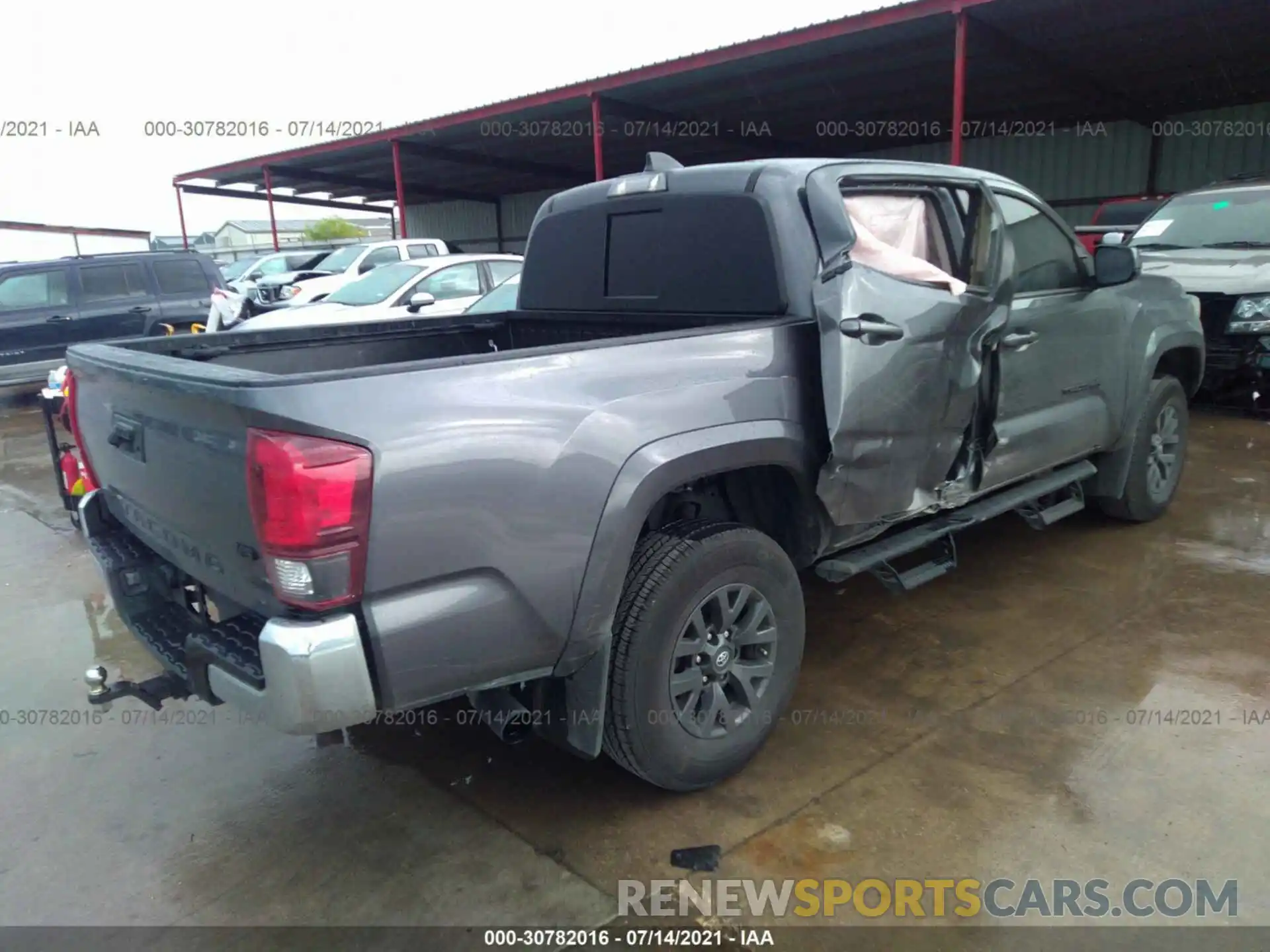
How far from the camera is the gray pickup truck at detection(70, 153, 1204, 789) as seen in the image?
2182 millimetres

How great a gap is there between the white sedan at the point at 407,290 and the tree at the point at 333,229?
6124 cm

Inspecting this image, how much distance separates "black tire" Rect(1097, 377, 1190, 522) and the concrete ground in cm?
84

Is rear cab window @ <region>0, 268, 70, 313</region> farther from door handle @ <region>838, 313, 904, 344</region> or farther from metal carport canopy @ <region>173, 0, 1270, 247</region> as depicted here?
door handle @ <region>838, 313, 904, 344</region>

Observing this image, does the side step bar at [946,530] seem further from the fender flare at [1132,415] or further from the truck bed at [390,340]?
the truck bed at [390,340]

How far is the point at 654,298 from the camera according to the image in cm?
371

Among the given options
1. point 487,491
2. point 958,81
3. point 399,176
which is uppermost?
point 958,81

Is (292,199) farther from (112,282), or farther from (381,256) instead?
(112,282)

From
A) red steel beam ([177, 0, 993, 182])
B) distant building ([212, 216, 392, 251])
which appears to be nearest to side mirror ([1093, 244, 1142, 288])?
red steel beam ([177, 0, 993, 182])

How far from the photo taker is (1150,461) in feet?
17.1

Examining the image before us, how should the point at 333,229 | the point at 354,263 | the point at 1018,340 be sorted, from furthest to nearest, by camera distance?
the point at 333,229 → the point at 354,263 → the point at 1018,340

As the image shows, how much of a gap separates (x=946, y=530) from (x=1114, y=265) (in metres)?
1.70

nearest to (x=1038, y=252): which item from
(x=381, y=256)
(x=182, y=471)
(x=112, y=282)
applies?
(x=182, y=471)

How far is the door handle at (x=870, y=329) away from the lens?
300 centimetres

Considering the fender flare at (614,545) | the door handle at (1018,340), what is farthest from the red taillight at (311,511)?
the door handle at (1018,340)
